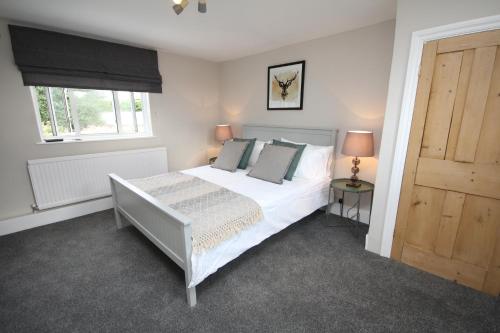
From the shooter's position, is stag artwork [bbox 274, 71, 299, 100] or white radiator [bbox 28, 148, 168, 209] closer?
white radiator [bbox 28, 148, 168, 209]

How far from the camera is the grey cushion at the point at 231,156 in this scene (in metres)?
3.07

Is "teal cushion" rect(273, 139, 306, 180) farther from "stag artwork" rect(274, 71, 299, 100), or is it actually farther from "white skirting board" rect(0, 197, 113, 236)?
"white skirting board" rect(0, 197, 113, 236)

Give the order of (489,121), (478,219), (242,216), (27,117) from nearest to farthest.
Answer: (489,121), (478,219), (242,216), (27,117)

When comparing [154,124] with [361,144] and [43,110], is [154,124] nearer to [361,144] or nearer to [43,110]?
[43,110]

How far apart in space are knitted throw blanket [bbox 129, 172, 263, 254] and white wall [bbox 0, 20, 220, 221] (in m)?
1.26

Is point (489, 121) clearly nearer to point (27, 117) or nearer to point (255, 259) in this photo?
point (255, 259)

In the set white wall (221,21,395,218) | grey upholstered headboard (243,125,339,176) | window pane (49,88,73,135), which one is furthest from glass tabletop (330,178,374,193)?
window pane (49,88,73,135)

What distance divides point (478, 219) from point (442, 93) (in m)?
0.99

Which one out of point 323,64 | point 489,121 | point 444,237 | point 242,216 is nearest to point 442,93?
point 489,121

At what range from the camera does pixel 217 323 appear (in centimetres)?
146

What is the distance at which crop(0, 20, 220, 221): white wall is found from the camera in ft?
8.08

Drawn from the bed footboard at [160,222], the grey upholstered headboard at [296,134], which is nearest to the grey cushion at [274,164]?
the grey upholstered headboard at [296,134]

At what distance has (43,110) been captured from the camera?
2768 mm

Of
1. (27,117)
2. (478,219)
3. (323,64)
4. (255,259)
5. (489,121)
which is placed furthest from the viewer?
(323,64)
